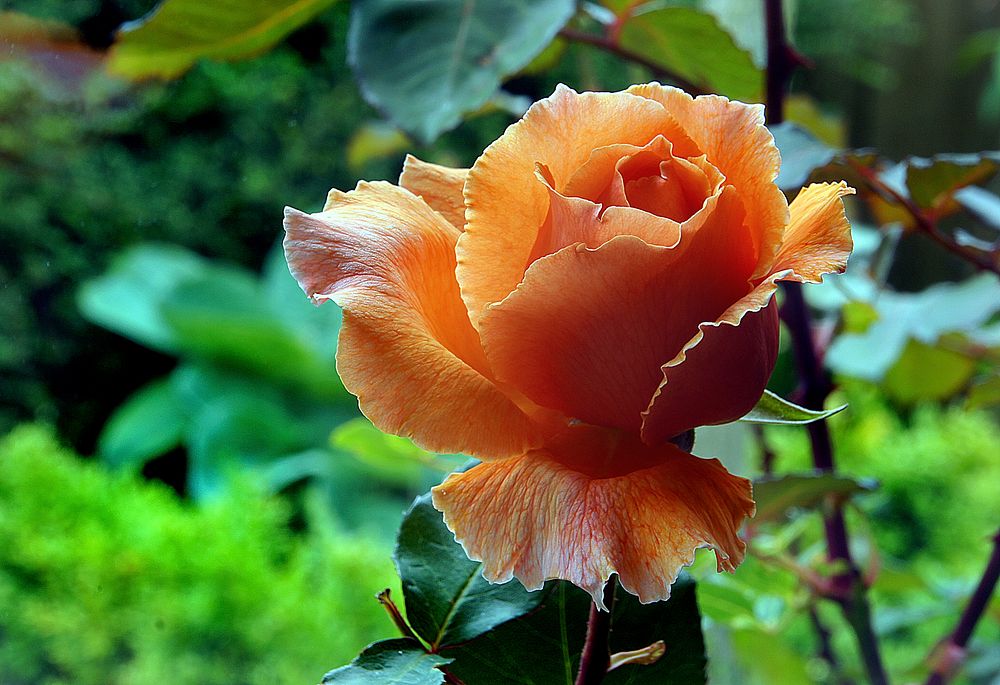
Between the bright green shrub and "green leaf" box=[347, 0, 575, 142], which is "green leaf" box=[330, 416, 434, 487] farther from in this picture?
the bright green shrub

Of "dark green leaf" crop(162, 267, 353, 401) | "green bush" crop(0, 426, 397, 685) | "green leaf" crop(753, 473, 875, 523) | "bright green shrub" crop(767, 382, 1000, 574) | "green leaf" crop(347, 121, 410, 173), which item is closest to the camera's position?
"green leaf" crop(753, 473, 875, 523)

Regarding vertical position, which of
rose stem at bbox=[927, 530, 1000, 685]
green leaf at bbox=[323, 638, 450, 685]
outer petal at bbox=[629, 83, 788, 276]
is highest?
outer petal at bbox=[629, 83, 788, 276]

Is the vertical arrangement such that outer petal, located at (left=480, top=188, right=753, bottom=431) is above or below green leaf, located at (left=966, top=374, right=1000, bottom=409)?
above

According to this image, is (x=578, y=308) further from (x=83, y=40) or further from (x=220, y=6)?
(x=83, y=40)

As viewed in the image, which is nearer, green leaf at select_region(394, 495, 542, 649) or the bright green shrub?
green leaf at select_region(394, 495, 542, 649)

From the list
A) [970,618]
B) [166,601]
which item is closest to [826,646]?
[970,618]

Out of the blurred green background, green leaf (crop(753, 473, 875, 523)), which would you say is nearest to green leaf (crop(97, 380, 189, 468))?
the blurred green background

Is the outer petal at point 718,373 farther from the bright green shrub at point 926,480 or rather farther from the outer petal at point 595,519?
the bright green shrub at point 926,480
